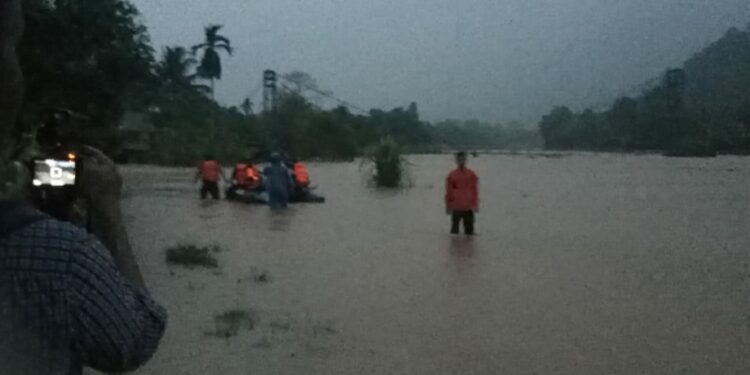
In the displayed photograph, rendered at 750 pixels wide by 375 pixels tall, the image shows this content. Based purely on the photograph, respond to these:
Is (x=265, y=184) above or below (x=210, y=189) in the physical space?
above

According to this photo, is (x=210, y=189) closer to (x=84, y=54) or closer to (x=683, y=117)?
(x=84, y=54)

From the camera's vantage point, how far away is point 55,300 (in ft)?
6.08

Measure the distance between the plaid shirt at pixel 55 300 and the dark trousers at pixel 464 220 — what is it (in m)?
16.0

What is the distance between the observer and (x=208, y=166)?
2945cm

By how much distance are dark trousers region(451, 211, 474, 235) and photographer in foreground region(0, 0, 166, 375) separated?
16.0 meters

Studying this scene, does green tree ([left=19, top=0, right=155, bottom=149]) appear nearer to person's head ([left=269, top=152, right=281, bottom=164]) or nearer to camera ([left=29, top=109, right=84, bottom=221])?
person's head ([left=269, top=152, right=281, bottom=164])

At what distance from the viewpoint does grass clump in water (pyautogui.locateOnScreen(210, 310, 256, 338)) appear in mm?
8980

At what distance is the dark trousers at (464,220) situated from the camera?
18.0 meters

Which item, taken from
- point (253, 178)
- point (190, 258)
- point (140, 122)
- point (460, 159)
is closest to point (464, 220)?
point (460, 159)

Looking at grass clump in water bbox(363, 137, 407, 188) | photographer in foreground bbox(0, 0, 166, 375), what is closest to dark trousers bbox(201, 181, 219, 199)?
grass clump in water bbox(363, 137, 407, 188)

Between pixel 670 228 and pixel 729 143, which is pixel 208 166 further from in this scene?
pixel 729 143

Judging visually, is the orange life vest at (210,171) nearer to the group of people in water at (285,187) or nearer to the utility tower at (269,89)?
the group of people in water at (285,187)

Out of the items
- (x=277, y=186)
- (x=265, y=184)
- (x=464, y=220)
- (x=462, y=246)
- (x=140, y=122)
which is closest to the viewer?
(x=462, y=246)

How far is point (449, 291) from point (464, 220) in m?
5.95
